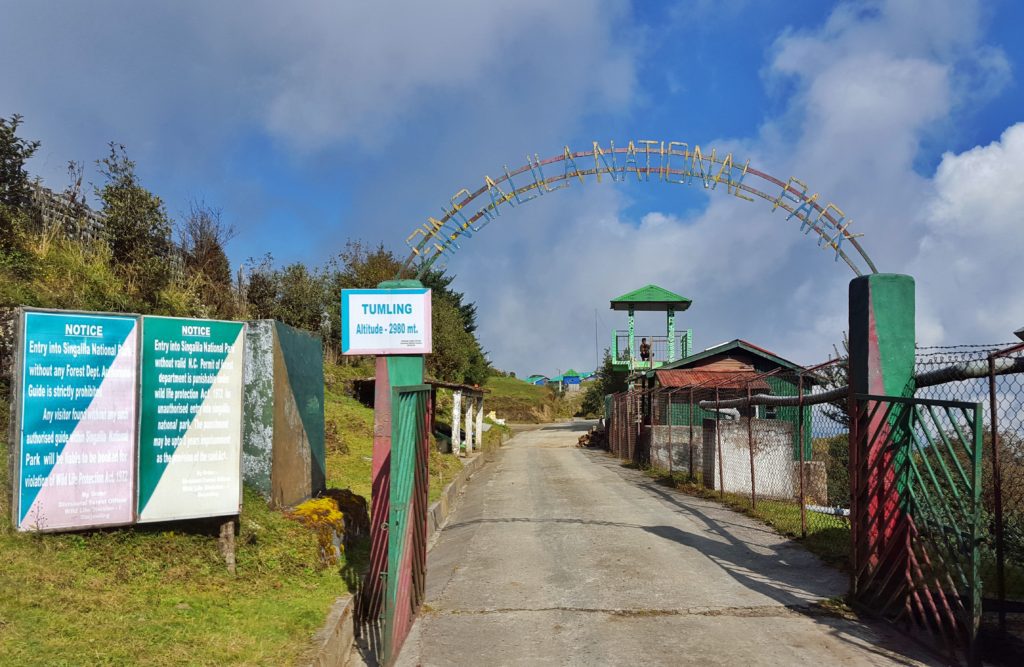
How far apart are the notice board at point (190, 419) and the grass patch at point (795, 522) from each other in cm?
595

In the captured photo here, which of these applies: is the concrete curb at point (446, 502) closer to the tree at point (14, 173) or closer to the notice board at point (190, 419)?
the notice board at point (190, 419)

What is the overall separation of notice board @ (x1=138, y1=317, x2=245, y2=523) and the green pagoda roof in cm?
2921

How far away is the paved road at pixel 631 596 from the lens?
17.3 ft

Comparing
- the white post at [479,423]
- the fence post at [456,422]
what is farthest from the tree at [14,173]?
the white post at [479,423]

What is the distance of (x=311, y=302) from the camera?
88.4 ft

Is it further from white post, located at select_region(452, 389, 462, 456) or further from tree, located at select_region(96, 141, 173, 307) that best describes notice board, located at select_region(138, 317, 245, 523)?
white post, located at select_region(452, 389, 462, 456)

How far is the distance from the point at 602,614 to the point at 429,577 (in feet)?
7.89

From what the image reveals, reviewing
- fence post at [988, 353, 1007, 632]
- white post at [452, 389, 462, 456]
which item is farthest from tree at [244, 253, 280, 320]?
fence post at [988, 353, 1007, 632]

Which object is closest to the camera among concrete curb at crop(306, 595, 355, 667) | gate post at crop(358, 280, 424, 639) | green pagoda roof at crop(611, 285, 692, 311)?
concrete curb at crop(306, 595, 355, 667)

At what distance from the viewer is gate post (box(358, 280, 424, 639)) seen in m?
6.21

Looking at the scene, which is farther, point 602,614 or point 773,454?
point 773,454

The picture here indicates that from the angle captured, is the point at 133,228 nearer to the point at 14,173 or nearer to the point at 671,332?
the point at 14,173

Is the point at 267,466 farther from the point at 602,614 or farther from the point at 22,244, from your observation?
the point at 22,244

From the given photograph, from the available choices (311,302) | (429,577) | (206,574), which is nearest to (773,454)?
(429,577)
